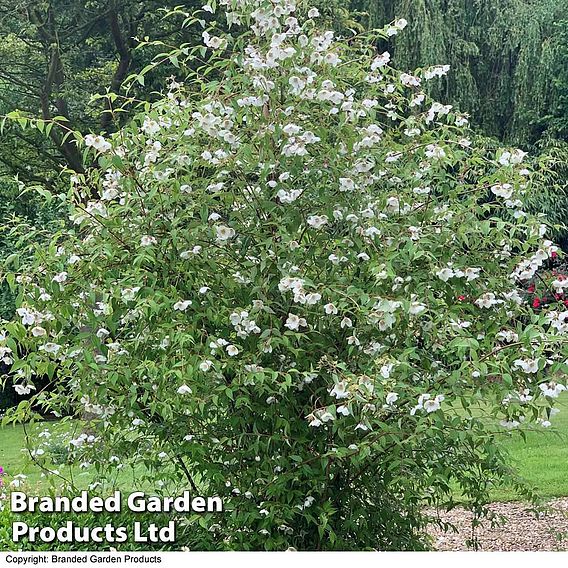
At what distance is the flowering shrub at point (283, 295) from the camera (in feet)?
8.12

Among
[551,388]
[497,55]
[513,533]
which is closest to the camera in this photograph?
[551,388]

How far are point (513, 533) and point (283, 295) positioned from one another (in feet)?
6.93

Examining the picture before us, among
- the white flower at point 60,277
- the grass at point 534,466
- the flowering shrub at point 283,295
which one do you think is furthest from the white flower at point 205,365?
the grass at point 534,466

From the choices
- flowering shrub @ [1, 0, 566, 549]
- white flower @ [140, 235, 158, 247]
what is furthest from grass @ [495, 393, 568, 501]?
white flower @ [140, 235, 158, 247]

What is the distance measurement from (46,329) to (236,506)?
2.73ft

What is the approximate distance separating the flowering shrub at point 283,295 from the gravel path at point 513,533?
121cm

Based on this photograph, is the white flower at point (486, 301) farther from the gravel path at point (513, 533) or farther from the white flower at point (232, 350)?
the gravel path at point (513, 533)

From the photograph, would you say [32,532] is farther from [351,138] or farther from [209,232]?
[351,138]

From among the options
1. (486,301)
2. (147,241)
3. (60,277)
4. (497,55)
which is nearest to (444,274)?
(486,301)

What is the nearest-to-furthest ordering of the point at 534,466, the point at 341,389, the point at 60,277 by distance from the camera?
the point at 341,389 < the point at 60,277 < the point at 534,466

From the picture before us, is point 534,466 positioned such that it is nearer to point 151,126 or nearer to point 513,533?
point 513,533

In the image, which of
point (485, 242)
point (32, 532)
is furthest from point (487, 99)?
point (32, 532)

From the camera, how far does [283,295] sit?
8.50 feet

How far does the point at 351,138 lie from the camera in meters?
2.67
